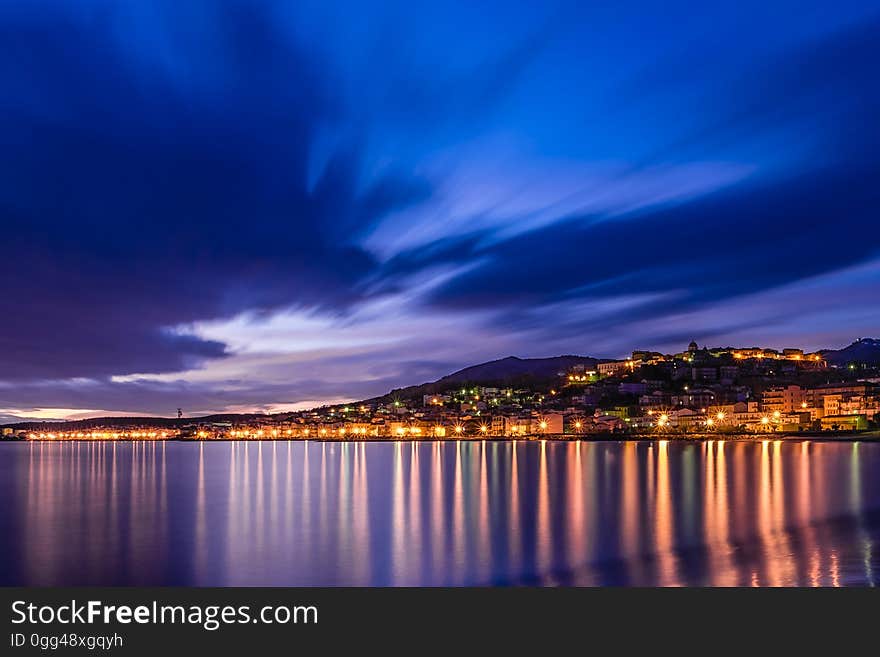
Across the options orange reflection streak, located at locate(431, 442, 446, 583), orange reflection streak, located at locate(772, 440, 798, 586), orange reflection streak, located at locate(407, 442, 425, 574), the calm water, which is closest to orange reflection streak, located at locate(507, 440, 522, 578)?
the calm water

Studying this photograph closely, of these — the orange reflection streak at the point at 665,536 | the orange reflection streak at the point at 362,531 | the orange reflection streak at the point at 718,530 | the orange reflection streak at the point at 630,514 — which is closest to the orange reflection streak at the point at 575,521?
the orange reflection streak at the point at 630,514

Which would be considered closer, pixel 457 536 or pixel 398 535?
pixel 457 536

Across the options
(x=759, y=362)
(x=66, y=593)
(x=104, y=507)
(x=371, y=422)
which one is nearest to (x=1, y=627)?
(x=66, y=593)

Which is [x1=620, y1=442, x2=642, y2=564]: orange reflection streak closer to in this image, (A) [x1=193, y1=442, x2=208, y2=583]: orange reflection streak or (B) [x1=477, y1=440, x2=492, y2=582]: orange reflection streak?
(B) [x1=477, y1=440, x2=492, y2=582]: orange reflection streak

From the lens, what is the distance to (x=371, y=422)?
150 m

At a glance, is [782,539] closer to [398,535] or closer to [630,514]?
[630,514]

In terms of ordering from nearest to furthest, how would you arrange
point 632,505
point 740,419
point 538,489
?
point 632,505
point 538,489
point 740,419

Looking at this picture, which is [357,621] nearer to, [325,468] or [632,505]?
[632,505]

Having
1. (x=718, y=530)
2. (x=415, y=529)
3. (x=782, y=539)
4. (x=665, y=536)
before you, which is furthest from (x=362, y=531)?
(x=782, y=539)

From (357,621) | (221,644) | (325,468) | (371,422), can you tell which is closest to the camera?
(221,644)

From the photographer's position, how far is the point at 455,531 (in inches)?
712

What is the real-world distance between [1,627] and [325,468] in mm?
40984

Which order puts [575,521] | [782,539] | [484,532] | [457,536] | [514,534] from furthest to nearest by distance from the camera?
[575,521] < [484,532] < [514,534] < [457,536] < [782,539]

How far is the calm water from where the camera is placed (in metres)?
13.1
